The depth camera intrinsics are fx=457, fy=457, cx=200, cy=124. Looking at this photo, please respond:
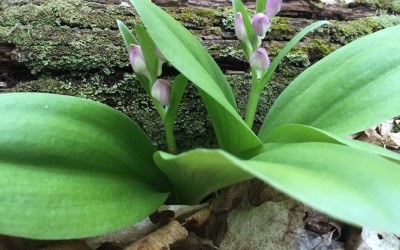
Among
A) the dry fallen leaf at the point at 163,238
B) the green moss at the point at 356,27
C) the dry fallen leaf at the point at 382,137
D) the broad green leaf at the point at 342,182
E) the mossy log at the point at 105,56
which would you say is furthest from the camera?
the green moss at the point at 356,27

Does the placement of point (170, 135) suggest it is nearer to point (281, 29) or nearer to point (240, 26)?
point (240, 26)

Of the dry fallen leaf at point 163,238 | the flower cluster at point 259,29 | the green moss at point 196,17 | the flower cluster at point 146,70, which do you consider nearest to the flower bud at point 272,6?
the flower cluster at point 259,29

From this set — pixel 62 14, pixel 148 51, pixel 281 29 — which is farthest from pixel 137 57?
pixel 281 29

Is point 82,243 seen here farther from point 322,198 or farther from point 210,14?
point 210,14

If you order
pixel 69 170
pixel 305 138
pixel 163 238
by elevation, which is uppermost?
pixel 305 138

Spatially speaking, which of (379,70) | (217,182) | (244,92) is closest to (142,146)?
(217,182)

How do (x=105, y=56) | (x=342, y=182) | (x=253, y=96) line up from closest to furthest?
1. (x=342, y=182)
2. (x=253, y=96)
3. (x=105, y=56)

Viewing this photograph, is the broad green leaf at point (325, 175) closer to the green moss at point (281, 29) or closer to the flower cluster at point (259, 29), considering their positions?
the flower cluster at point (259, 29)

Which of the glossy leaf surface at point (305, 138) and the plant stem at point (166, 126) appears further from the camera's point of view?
the plant stem at point (166, 126)

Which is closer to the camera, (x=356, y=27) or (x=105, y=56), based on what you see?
(x=105, y=56)
